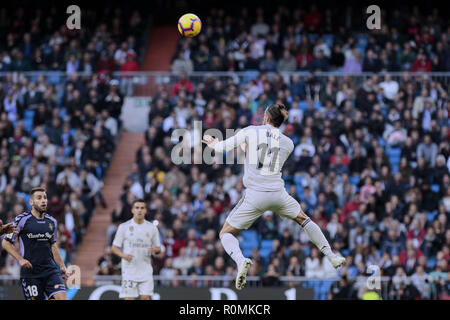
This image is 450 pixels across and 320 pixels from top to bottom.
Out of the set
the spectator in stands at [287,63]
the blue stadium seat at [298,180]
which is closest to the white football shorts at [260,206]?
the blue stadium seat at [298,180]

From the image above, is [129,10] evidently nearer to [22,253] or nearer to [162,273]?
[162,273]

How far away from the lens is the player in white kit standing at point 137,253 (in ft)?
51.4

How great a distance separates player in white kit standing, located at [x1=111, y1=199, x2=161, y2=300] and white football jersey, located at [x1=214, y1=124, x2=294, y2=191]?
3831 mm

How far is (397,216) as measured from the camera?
70.7ft

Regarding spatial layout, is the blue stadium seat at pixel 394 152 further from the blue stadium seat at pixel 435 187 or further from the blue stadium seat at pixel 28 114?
the blue stadium seat at pixel 28 114

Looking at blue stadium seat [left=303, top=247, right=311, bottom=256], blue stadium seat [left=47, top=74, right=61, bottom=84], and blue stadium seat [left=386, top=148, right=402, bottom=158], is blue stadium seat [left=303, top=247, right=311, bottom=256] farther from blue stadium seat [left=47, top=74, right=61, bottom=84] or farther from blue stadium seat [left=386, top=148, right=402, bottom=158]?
blue stadium seat [left=47, top=74, right=61, bottom=84]

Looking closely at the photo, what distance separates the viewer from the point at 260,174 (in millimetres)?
12227

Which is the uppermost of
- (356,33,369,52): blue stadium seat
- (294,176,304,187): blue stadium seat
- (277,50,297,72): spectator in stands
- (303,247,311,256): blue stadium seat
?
(356,33,369,52): blue stadium seat

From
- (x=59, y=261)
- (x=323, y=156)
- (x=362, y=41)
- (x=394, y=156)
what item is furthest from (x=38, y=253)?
(x=362, y=41)

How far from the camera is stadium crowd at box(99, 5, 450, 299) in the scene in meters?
20.6

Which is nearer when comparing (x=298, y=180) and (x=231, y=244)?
(x=231, y=244)

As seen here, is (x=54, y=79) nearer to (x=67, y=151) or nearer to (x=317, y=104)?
(x=67, y=151)

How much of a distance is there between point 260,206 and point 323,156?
11.0m

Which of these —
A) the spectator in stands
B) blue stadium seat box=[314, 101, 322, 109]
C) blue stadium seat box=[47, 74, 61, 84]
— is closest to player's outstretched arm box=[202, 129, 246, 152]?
blue stadium seat box=[314, 101, 322, 109]
